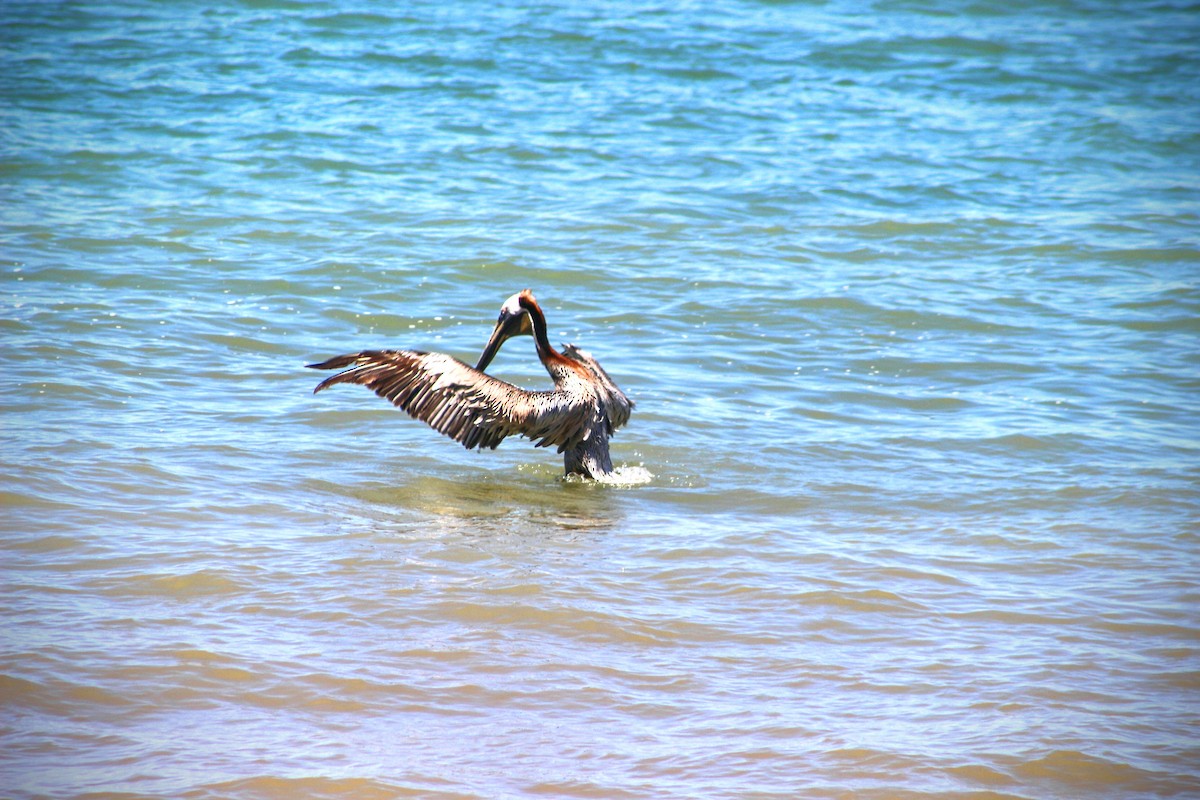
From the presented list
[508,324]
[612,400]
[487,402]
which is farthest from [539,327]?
[487,402]

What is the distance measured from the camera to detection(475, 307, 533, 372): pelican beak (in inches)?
279

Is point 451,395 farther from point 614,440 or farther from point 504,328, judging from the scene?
point 614,440

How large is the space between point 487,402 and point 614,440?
1.15 metres

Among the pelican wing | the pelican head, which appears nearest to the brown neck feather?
the pelican head

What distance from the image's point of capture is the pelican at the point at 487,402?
6.34 metres

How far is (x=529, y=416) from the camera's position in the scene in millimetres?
6430

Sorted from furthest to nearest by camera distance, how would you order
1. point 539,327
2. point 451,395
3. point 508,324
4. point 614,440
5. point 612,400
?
point 614,440 < point 508,324 < point 539,327 < point 612,400 < point 451,395

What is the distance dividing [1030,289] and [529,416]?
5.39 metres

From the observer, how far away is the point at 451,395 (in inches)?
249

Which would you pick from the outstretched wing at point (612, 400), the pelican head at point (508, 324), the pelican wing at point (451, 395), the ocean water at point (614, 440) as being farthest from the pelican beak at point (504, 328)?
the pelican wing at point (451, 395)

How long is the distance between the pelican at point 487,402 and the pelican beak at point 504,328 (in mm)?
515

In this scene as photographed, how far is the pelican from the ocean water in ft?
0.81

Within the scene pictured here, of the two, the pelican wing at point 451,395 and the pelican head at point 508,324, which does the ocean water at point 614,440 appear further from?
the pelican head at point 508,324

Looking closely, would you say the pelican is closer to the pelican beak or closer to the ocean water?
the ocean water
